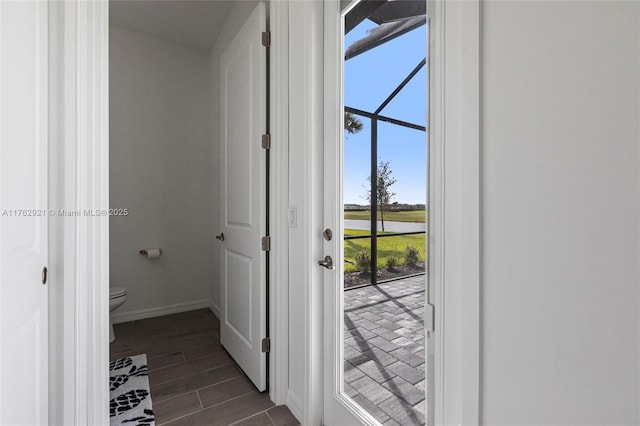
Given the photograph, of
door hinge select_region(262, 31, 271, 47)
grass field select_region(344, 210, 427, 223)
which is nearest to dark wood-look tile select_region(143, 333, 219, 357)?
grass field select_region(344, 210, 427, 223)

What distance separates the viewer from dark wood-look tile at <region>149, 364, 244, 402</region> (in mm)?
1758

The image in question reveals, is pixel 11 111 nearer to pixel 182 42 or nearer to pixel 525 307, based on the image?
pixel 525 307

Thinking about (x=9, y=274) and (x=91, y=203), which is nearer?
(x=9, y=274)

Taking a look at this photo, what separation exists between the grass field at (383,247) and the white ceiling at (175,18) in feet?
7.76

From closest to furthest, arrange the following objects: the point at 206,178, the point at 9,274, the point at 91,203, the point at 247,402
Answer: the point at 9,274 → the point at 91,203 → the point at 247,402 → the point at 206,178

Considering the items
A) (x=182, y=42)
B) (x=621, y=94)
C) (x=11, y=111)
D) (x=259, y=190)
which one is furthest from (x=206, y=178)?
(x=621, y=94)

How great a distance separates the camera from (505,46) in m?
0.66

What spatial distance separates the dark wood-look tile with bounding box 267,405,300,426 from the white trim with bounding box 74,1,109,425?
762mm

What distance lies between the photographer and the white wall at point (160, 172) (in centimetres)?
283

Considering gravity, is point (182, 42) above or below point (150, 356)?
above

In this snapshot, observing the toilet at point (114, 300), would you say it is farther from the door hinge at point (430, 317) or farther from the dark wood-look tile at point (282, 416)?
the door hinge at point (430, 317)

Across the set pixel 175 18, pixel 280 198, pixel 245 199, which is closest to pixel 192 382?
pixel 245 199

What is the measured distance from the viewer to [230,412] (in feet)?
5.22

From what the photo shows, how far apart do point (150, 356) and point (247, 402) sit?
3.27ft
